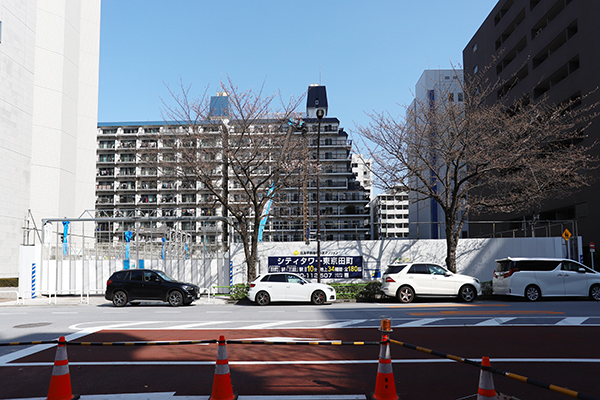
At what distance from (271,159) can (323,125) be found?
189 ft

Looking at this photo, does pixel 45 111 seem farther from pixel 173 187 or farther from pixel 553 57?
pixel 553 57

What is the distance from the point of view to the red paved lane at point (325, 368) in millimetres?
6281

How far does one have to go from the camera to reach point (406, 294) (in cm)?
1934

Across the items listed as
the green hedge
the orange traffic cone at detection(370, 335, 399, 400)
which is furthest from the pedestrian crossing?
the green hedge

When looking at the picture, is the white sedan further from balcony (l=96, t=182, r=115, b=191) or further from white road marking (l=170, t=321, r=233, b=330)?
balcony (l=96, t=182, r=115, b=191)

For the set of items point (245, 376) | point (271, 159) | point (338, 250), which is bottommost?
point (245, 376)

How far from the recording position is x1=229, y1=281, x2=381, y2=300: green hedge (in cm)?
2108

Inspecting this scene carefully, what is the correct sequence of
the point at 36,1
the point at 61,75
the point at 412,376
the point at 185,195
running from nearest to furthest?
the point at 412,376
the point at 36,1
the point at 61,75
the point at 185,195

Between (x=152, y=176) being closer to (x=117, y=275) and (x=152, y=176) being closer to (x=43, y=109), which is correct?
(x=43, y=109)

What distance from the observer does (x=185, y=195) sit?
3135 inches

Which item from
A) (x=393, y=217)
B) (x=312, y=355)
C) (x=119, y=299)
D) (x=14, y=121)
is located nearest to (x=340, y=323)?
(x=312, y=355)

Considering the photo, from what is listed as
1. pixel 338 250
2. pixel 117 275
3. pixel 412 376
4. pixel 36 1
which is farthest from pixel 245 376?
pixel 36 1

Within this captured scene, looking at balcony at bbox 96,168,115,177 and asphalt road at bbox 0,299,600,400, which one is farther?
balcony at bbox 96,168,115,177

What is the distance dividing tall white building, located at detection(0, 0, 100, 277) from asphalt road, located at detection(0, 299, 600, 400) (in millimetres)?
23194
